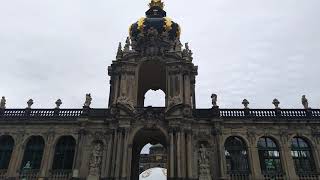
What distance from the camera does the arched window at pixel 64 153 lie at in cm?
2927

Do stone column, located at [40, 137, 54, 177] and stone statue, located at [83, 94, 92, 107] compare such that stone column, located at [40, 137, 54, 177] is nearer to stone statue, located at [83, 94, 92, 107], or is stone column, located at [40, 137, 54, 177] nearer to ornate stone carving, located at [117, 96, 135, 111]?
stone statue, located at [83, 94, 92, 107]

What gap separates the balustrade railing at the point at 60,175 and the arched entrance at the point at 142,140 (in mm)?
6327

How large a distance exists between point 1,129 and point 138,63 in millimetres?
15257

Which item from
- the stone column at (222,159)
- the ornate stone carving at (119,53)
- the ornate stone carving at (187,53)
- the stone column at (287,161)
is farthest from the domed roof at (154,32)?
the stone column at (287,161)

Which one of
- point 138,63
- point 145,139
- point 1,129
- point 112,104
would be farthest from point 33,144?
point 138,63

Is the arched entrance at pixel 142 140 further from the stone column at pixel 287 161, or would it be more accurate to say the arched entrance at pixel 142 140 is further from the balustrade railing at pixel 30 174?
the stone column at pixel 287 161

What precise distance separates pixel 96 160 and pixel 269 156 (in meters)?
16.0

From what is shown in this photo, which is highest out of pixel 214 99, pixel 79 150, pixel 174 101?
pixel 214 99

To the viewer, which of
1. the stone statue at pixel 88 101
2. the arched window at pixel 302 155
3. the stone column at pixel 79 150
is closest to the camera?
the stone column at pixel 79 150

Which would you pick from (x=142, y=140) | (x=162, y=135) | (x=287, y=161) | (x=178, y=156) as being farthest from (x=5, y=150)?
(x=287, y=161)

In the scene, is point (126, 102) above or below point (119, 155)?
A: above

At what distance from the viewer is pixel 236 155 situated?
28828 millimetres

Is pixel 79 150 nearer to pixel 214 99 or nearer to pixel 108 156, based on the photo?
pixel 108 156

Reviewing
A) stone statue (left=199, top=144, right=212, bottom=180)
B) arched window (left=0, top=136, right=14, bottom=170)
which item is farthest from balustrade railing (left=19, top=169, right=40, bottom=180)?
stone statue (left=199, top=144, right=212, bottom=180)
